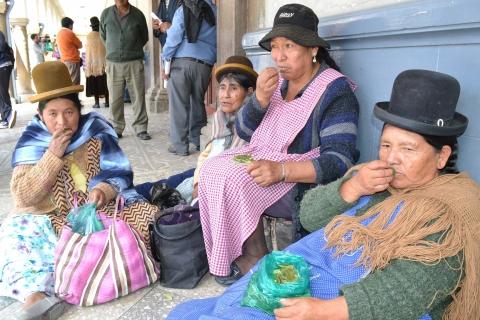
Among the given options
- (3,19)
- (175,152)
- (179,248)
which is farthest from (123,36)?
(3,19)

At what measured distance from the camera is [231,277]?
2.65 metres

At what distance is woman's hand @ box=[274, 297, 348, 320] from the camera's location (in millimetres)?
Answer: 1338

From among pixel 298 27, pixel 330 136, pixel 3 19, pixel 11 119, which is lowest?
pixel 11 119

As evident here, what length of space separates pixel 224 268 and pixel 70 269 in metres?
0.82

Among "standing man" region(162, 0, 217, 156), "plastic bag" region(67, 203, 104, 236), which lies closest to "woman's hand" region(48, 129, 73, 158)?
"plastic bag" region(67, 203, 104, 236)

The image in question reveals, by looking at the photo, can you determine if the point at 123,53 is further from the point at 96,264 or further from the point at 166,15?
the point at 96,264

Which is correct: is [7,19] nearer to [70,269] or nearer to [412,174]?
[70,269]

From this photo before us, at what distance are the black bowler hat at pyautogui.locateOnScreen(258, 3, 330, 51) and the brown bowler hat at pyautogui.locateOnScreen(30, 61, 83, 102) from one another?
123cm

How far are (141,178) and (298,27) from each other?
2.83 m

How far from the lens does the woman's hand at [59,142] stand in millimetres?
2592

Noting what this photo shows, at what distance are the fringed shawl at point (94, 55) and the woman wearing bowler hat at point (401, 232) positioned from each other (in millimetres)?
9173

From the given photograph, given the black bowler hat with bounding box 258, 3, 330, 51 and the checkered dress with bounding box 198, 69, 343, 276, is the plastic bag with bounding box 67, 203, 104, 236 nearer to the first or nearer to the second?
the checkered dress with bounding box 198, 69, 343, 276

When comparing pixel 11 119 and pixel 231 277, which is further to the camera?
pixel 11 119

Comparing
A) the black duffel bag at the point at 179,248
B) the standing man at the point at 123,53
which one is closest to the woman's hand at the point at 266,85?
the black duffel bag at the point at 179,248
